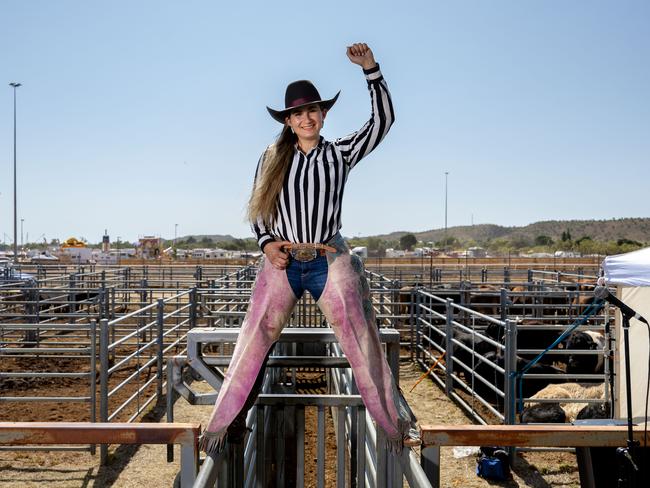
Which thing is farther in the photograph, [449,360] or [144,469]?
[449,360]

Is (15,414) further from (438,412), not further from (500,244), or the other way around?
(500,244)

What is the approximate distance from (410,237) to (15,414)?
9565 centimetres

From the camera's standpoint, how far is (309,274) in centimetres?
223

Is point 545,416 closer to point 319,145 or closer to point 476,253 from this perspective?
point 319,145

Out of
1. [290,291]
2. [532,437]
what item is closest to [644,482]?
[532,437]

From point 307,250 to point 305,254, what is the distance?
0.05 feet

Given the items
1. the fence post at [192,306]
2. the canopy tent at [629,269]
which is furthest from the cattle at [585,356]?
the fence post at [192,306]

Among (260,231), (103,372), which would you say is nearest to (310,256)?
(260,231)

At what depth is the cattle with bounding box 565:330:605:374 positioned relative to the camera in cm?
893

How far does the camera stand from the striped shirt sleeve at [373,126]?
2287 millimetres

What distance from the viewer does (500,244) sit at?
103 meters

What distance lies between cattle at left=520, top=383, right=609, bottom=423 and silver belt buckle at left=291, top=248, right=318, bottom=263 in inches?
212

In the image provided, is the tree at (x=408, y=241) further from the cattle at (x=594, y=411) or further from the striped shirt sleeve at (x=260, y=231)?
the striped shirt sleeve at (x=260, y=231)

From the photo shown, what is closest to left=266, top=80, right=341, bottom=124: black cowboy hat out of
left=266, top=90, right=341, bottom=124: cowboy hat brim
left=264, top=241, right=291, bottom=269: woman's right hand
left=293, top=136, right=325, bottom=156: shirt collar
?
left=266, top=90, right=341, bottom=124: cowboy hat brim
